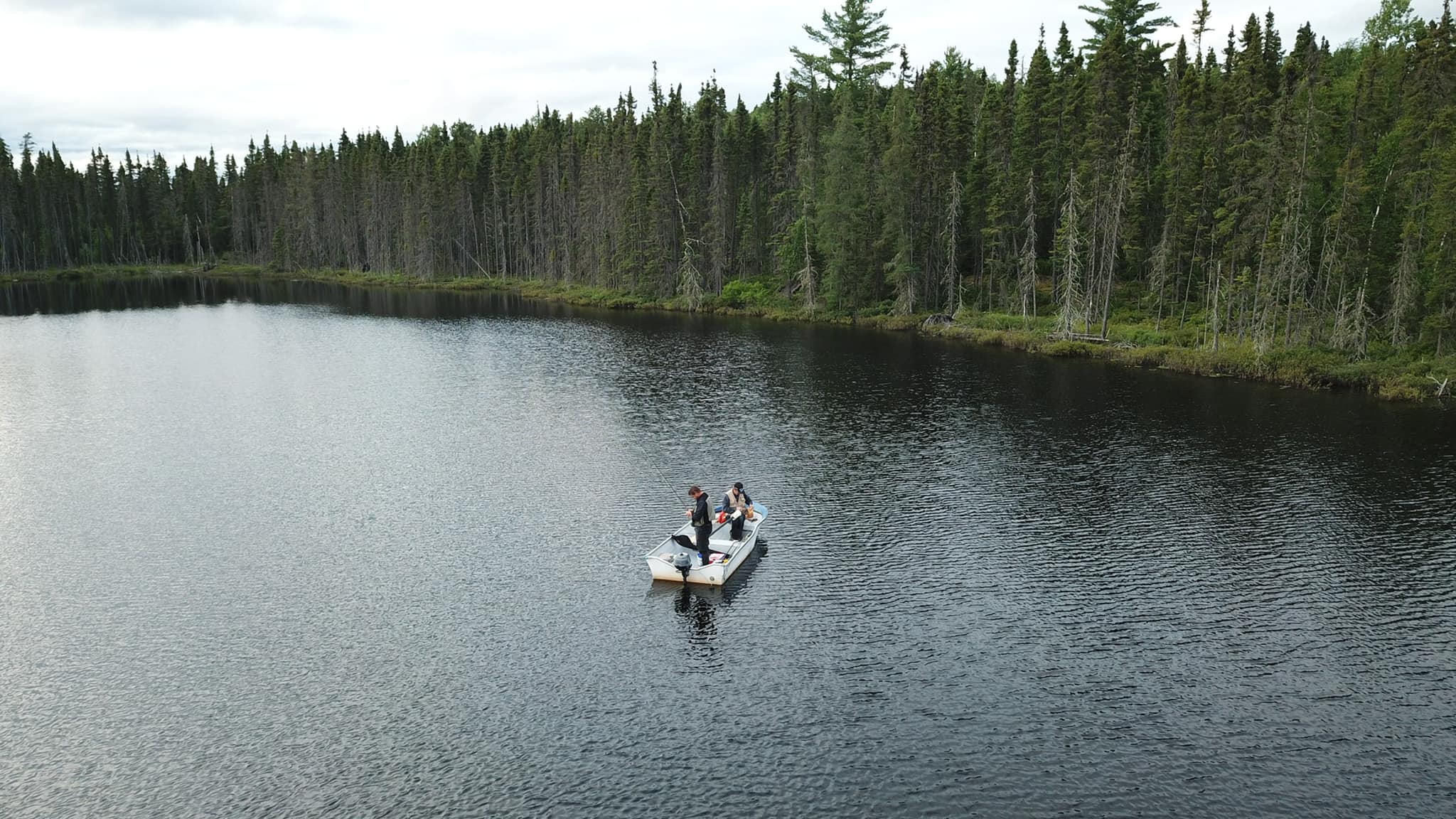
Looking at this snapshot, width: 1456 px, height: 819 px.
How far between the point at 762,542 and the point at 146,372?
180ft

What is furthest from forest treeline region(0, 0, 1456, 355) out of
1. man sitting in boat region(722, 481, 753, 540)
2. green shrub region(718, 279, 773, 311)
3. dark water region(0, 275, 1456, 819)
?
man sitting in boat region(722, 481, 753, 540)

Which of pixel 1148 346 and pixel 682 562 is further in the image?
pixel 1148 346

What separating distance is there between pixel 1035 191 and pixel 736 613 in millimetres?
66456

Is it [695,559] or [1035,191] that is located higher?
[1035,191]

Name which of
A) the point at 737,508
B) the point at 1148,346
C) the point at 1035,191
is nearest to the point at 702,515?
the point at 737,508

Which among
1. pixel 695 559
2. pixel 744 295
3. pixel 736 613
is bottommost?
pixel 736 613

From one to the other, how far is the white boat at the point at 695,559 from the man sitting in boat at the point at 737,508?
25 centimetres

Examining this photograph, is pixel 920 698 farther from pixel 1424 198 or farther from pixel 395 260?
pixel 395 260

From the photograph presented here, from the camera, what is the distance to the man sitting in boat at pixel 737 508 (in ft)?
99.8

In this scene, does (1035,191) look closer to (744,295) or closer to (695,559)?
(744,295)

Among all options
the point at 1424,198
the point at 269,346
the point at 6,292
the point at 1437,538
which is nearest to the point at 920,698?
the point at 1437,538

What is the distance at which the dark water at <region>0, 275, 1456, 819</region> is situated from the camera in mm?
18641

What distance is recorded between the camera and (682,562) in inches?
1083

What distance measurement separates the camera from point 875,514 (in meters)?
34.3
